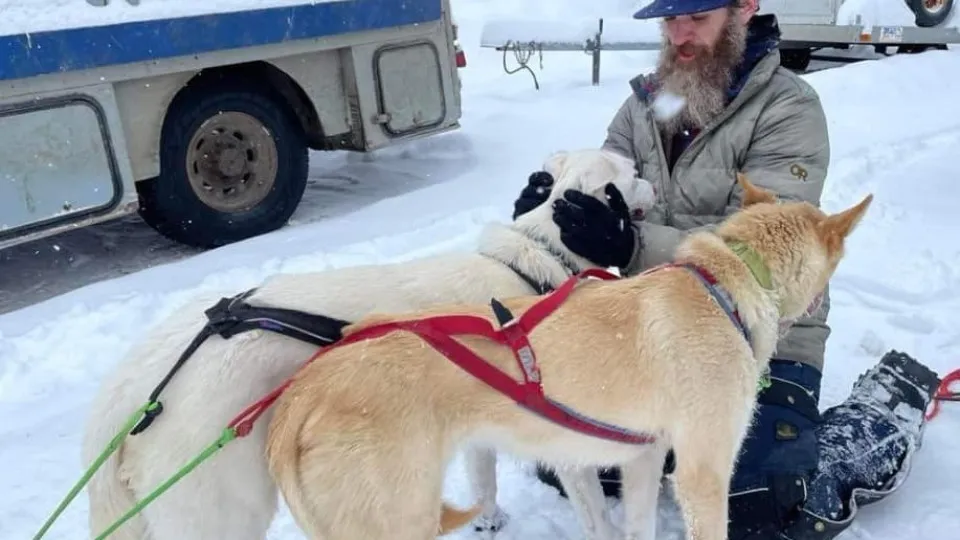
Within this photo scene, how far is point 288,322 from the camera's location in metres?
2.17

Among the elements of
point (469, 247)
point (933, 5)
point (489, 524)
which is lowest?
point (489, 524)

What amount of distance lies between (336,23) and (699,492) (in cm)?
413

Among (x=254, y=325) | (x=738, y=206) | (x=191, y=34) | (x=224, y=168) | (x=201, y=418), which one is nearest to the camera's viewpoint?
(x=201, y=418)

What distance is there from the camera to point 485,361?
203 cm

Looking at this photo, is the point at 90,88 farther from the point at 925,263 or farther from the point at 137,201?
the point at 925,263

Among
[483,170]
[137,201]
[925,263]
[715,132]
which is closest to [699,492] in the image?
[715,132]

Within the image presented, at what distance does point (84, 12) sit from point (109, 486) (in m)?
3.20

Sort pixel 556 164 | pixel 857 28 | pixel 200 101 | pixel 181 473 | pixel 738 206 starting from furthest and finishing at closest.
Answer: pixel 857 28 < pixel 200 101 < pixel 556 164 < pixel 738 206 < pixel 181 473

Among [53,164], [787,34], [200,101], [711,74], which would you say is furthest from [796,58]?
[53,164]

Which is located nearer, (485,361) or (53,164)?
(485,361)

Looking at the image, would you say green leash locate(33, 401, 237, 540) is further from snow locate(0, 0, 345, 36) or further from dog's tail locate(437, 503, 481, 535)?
snow locate(0, 0, 345, 36)

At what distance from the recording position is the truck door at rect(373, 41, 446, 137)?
5.88 metres

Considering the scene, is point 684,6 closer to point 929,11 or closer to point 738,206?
point 738,206

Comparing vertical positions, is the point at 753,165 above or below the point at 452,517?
above
